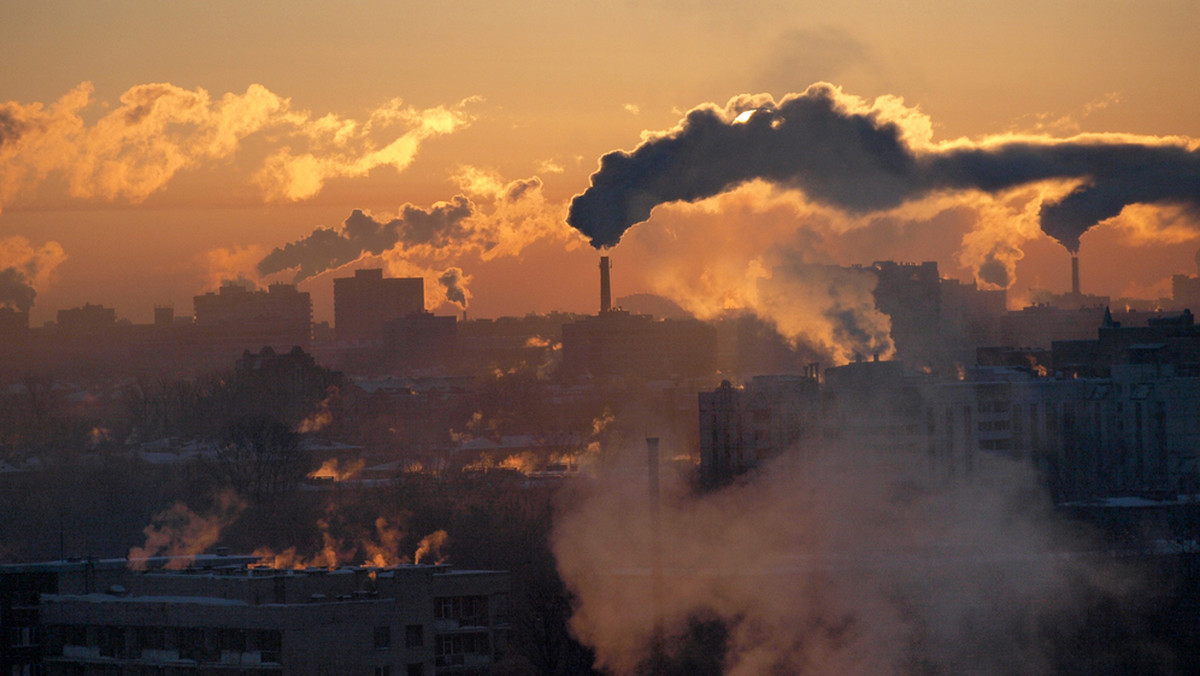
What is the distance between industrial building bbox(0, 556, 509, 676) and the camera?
21.6 metres

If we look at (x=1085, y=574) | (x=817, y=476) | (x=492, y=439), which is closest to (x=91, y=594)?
(x=1085, y=574)

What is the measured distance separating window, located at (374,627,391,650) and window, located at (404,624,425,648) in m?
0.26

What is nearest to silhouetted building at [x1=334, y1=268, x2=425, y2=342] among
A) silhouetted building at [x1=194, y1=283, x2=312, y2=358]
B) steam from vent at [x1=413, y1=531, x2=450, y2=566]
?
silhouetted building at [x1=194, y1=283, x2=312, y2=358]

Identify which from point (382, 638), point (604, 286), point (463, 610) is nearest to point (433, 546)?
point (463, 610)

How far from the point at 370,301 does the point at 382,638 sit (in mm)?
116002

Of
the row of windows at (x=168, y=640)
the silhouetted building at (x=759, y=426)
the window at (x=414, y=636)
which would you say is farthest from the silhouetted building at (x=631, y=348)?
the window at (x=414, y=636)

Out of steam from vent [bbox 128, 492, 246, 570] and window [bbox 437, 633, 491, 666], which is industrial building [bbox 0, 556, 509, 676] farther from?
steam from vent [bbox 128, 492, 246, 570]

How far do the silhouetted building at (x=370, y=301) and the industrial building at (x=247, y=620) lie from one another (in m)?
110

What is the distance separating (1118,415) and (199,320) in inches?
3730

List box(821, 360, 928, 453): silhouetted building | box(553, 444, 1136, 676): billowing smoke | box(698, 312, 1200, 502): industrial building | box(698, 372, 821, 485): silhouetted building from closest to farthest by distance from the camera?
box(553, 444, 1136, 676): billowing smoke < box(821, 360, 928, 453): silhouetted building < box(698, 312, 1200, 502): industrial building < box(698, 372, 821, 485): silhouetted building

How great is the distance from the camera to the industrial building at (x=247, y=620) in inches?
851

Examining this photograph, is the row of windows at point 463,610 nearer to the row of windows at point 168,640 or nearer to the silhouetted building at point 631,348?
the row of windows at point 168,640

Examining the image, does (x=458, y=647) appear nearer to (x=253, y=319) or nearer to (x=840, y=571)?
(x=840, y=571)

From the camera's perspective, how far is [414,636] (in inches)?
888
